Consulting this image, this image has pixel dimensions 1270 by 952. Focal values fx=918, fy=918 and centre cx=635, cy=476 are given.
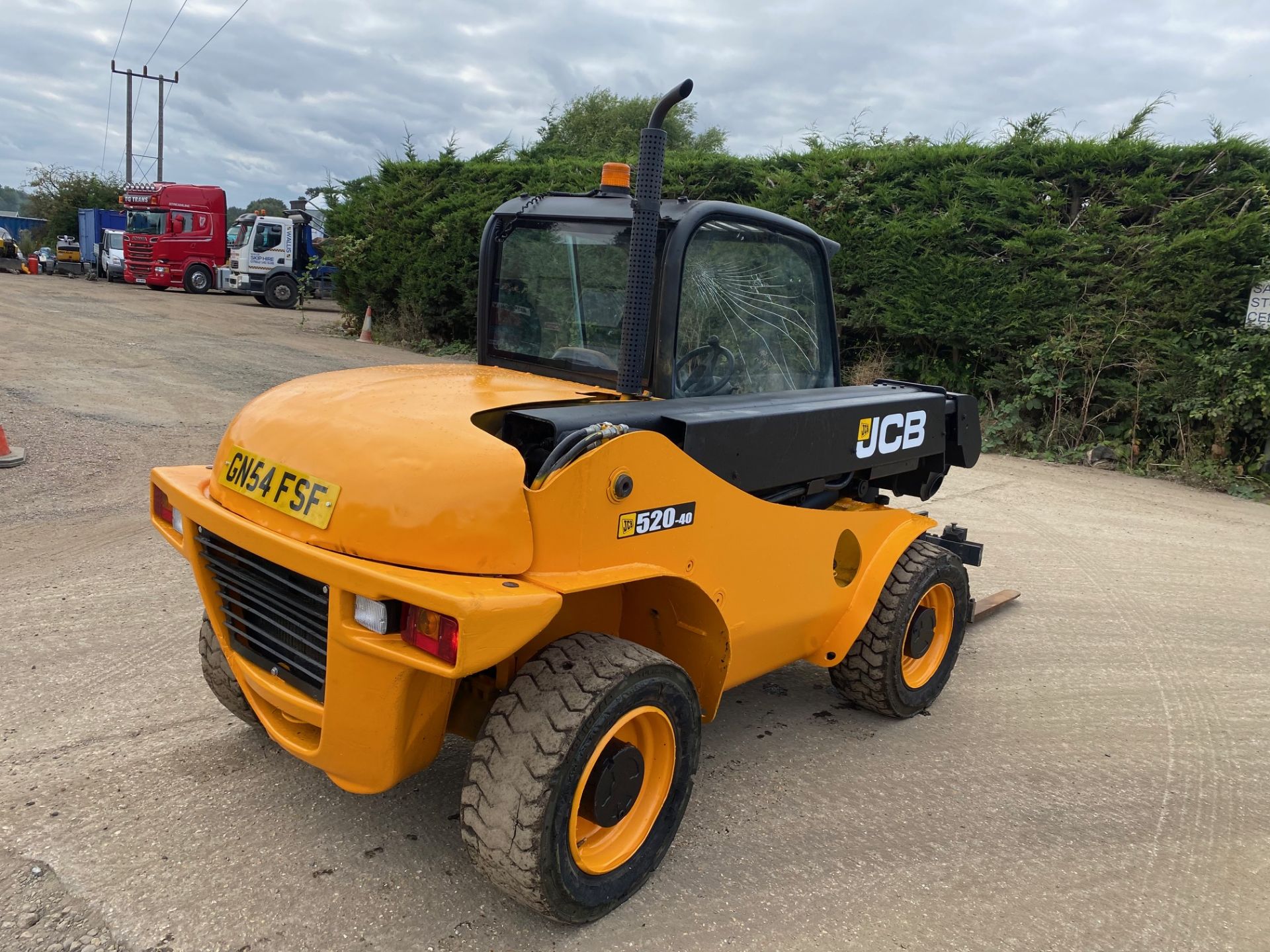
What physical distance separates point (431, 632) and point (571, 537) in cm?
44

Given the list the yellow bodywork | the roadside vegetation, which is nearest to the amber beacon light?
the yellow bodywork

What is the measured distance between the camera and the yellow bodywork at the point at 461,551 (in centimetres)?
216

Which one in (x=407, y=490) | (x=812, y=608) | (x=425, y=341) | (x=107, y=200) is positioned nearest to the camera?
(x=407, y=490)

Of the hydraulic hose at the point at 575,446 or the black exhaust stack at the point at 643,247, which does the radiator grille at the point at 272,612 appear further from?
the black exhaust stack at the point at 643,247

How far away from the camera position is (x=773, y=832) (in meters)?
2.96

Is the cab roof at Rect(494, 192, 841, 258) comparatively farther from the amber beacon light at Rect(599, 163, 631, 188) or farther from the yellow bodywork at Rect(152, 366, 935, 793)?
the yellow bodywork at Rect(152, 366, 935, 793)

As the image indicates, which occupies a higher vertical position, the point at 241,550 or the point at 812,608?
the point at 241,550

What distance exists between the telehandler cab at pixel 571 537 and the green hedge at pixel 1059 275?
7410mm

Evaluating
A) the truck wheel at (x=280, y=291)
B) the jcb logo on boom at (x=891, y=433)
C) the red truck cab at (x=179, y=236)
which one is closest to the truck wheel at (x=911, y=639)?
the jcb logo on boom at (x=891, y=433)

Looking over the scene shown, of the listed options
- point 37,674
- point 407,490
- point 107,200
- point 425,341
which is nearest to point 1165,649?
point 407,490

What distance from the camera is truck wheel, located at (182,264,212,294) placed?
26.6 metres

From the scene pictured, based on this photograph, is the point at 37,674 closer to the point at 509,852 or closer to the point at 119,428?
the point at 509,852

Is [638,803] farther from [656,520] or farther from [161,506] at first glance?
[161,506]

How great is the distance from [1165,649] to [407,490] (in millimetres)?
4377
